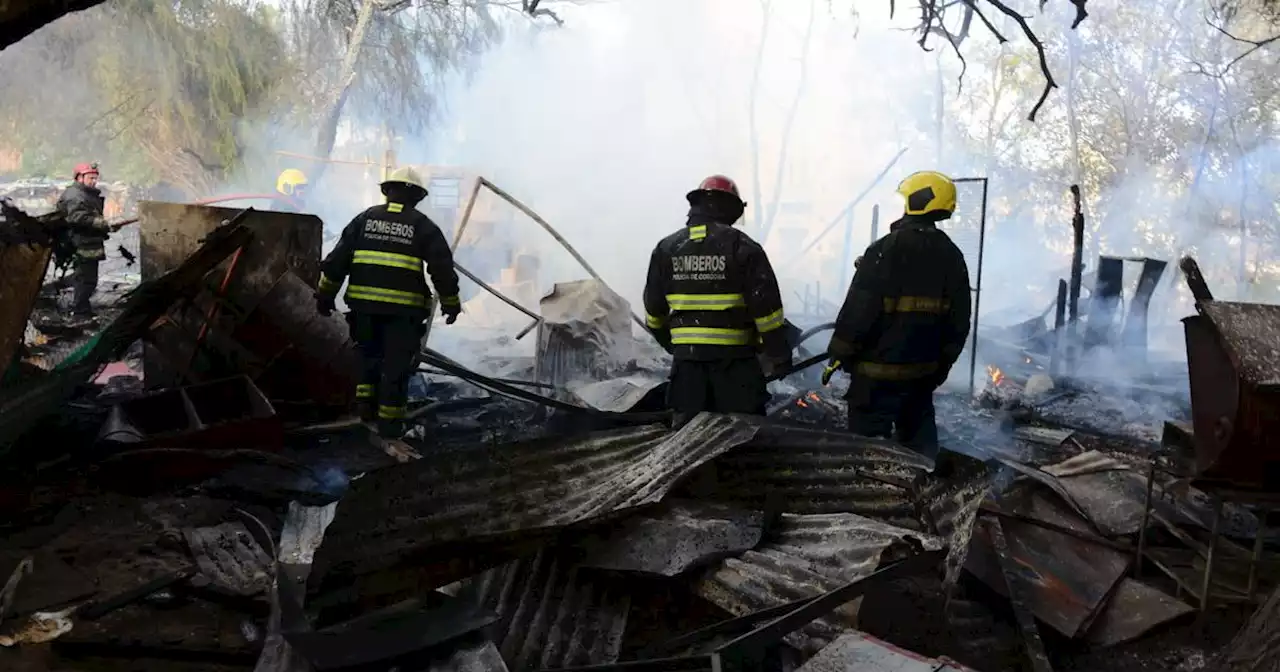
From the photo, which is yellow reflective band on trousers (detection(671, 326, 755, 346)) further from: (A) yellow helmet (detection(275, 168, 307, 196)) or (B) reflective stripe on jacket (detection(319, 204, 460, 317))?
(A) yellow helmet (detection(275, 168, 307, 196))

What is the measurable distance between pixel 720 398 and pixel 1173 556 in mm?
2259

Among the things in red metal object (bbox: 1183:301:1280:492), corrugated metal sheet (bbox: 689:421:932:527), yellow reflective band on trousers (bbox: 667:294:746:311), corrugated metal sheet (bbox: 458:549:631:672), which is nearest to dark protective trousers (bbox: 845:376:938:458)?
yellow reflective band on trousers (bbox: 667:294:746:311)

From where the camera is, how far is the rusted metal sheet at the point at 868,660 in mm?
2062

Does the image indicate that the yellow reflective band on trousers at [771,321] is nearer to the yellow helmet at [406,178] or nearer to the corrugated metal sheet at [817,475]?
the corrugated metal sheet at [817,475]

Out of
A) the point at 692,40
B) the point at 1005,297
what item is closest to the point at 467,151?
the point at 692,40

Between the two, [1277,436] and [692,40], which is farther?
[692,40]

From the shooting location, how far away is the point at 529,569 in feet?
9.23

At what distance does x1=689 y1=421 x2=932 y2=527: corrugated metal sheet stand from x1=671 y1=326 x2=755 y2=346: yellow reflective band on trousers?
3.13 feet

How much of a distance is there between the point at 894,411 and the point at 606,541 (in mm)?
2178

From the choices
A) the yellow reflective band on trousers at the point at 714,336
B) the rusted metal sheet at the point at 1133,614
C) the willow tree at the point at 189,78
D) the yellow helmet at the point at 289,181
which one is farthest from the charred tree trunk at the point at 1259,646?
the willow tree at the point at 189,78

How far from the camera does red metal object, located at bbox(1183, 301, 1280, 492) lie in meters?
2.97

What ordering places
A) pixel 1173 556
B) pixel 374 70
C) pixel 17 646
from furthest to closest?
pixel 374 70 → pixel 1173 556 → pixel 17 646

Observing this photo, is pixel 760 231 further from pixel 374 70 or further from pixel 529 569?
pixel 529 569

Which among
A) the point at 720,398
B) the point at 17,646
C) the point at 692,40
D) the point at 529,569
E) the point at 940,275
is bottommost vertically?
the point at 17,646
